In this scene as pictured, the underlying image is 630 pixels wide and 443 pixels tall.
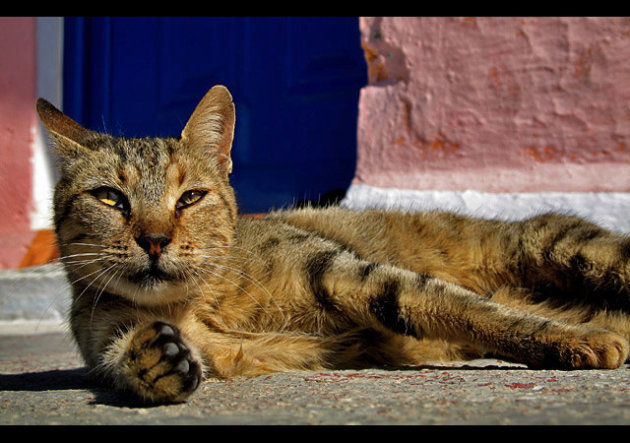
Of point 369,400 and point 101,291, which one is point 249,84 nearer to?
point 101,291

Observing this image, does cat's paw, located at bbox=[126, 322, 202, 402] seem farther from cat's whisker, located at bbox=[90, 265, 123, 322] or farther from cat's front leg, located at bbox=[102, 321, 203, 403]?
cat's whisker, located at bbox=[90, 265, 123, 322]

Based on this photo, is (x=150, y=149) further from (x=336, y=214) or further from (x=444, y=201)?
(x=444, y=201)

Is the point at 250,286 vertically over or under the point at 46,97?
under

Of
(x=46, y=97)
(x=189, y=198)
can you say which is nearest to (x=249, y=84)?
(x=46, y=97)

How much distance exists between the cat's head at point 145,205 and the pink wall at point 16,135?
8.75ft

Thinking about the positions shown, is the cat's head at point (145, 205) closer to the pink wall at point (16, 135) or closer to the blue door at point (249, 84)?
the blue door at point (249, 84)

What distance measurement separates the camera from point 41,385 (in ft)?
7.73

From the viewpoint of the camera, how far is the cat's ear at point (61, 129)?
8.60ft

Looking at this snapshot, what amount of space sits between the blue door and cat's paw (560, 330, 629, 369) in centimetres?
263

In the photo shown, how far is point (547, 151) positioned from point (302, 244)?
1898mm

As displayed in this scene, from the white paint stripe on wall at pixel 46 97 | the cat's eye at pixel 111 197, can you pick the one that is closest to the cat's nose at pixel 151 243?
the cat's eye at pixel 111 197

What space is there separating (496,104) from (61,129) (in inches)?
99.2

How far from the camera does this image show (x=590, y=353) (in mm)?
2102

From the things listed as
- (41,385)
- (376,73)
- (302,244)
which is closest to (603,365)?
(302,244)
